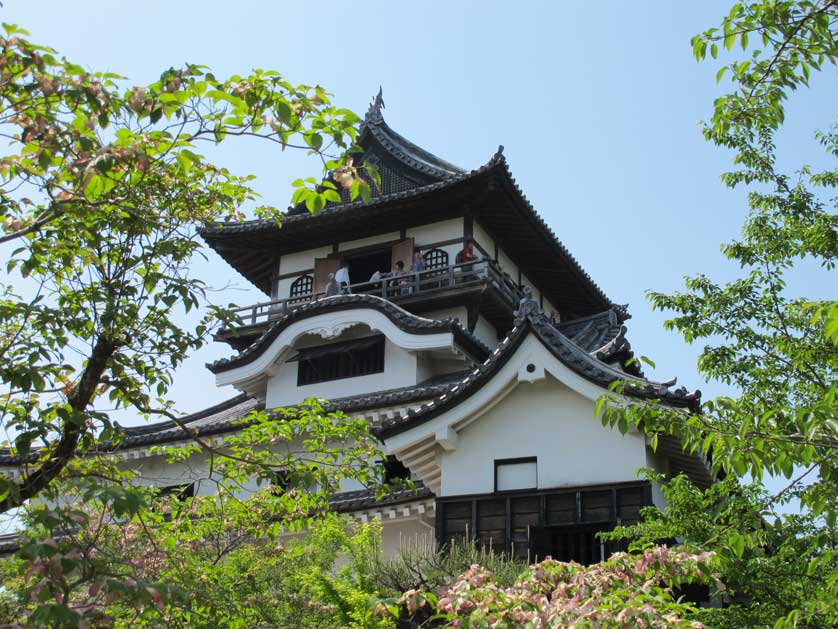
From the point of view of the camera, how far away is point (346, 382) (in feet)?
72.0

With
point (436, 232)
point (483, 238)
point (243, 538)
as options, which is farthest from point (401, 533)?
point (483, 238)

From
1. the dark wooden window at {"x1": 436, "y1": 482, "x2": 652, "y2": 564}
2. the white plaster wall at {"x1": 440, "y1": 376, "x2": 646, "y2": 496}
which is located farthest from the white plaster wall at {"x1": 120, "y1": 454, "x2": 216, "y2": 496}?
the dark wooden window at {"x1": 436, "y1": 482, "x2": 652, "y2": 564}

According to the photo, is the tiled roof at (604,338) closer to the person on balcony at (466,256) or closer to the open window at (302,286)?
the person on balcony at (466,256)

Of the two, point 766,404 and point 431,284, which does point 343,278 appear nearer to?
point 431,284

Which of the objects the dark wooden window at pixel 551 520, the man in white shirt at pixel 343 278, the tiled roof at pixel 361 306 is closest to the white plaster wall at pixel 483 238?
the tiled roof at pixel 361 306

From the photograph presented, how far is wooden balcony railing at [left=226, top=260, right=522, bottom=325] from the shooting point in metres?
22.0

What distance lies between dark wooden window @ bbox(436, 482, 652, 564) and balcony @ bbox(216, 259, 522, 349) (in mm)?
7381

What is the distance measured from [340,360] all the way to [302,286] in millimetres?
3340

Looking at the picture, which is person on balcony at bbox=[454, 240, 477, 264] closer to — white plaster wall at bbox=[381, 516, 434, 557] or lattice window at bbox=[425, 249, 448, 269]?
lattice window at bbox=[425, 249, 448, 269]

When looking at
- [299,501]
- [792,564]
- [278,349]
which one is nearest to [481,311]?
[278,349]

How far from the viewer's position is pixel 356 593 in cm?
1057

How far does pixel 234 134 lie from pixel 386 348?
14.4 meters

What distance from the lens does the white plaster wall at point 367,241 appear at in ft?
80.3

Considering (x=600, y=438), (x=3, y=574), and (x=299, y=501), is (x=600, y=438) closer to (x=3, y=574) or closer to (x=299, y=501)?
(x=299, y=501)
